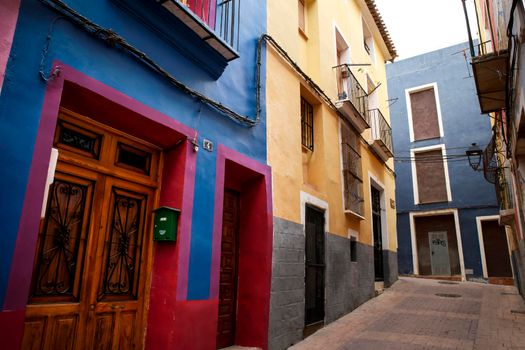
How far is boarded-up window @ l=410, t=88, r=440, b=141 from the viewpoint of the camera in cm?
1784

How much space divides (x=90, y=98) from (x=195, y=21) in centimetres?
149

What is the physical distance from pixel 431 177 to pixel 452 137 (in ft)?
6.71

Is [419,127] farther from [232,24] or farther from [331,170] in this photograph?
[232,24]

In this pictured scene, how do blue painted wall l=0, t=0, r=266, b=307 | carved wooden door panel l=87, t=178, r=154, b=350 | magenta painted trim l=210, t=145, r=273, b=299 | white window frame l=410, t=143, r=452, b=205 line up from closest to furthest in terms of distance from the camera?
blue painted wall l=0, t=0, r=266, b=307
carved wooden door panel l=87, t=178, r=154, b=350
magenta painted trim l=210, t=145, r=273, b=299
white window frame l=410, t=143, r=452, b=205

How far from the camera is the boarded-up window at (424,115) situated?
1784cm

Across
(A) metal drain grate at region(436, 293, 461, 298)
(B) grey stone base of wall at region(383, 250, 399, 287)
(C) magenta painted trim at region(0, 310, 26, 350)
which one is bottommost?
(A) metal drain grate at region(436, 293, 461, 298)

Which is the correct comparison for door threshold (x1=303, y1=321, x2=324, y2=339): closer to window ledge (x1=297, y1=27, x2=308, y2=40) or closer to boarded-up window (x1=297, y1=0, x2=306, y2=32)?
window ledge (x1=297, y1=27, x2=308, y2=40)

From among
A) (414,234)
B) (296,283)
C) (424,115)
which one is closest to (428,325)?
(296,283)

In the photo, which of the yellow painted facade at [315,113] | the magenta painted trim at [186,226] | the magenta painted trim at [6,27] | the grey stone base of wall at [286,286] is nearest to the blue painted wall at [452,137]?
the yellow painted facade at [315,113]

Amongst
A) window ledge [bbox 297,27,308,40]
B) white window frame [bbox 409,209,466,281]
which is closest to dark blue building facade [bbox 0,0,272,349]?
window ledge [bbox 297,27,308,40]

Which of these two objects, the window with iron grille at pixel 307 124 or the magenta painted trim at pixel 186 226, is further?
the window with iron grille at pixel 307 124

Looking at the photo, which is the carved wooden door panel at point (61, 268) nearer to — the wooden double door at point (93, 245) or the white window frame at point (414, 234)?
the wooden double door at point (93, 245)

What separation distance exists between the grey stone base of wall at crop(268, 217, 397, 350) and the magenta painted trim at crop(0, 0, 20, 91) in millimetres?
3890

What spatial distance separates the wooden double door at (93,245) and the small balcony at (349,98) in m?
5.47
